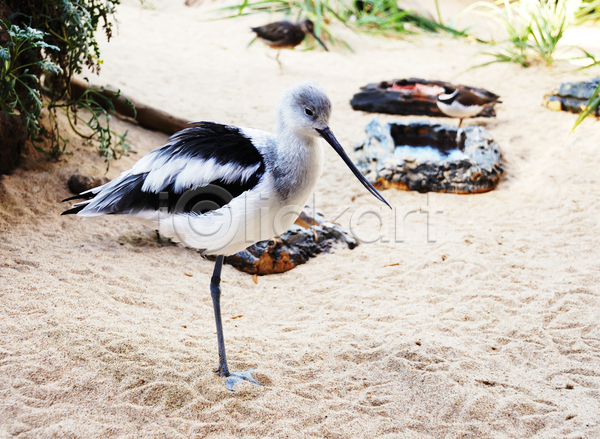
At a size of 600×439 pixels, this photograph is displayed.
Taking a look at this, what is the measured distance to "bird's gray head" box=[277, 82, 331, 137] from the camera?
233 cm

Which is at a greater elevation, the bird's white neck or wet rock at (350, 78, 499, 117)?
the bird's white neck

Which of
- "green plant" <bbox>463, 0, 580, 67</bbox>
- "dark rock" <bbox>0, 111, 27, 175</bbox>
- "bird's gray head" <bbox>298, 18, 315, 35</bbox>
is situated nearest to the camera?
"dark rock" <bbox>0, 111, 27, 175</bbox>

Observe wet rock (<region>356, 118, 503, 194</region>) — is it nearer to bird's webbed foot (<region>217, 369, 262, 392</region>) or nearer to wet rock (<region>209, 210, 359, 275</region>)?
wet rock (<region>209, 210, 359, 275</region>)

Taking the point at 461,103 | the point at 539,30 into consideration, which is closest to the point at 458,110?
the point at 461,103

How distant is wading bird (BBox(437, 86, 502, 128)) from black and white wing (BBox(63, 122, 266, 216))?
4335 millimetres

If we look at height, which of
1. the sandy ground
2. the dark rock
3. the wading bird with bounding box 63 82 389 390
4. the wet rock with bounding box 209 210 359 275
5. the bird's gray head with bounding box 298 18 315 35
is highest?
the wading bird with bounding box 63 82 389 390

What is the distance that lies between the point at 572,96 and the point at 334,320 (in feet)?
16.7

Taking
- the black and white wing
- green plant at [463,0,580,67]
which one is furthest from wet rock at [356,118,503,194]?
the black and white wing

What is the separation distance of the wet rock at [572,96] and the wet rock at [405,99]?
0.99 meters

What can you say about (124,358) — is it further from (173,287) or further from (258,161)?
(258,161)

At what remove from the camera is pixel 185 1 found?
11.8 metres

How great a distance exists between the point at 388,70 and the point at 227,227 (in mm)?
6974

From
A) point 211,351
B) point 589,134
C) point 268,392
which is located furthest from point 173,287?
point 589,134

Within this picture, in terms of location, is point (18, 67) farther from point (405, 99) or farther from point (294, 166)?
point (405, 99)
